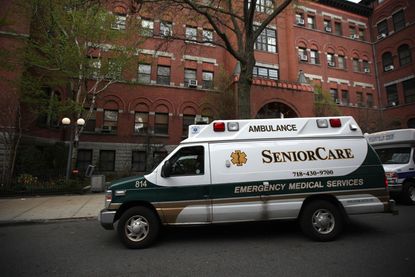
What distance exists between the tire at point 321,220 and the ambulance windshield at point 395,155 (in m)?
6.81

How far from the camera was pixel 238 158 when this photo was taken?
568 centimetres

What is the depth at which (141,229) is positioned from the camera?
541cm

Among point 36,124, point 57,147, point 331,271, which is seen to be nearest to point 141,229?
point 331,271

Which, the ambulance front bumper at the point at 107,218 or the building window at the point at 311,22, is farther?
the building window at the point at 311,22

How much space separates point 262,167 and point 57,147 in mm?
16811

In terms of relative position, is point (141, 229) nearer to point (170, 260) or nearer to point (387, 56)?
point (170, 260)

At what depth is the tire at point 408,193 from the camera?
957 centimetres

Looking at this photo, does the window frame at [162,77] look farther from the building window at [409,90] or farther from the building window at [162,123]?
the building window at [409,90]

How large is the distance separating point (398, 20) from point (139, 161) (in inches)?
1337

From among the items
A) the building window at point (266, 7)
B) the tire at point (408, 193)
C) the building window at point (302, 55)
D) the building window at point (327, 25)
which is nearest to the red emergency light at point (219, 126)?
the tire at point (408, 193)

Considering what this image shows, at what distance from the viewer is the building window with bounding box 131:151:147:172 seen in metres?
20.7

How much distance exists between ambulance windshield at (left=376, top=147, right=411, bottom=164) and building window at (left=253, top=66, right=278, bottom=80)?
1477cm

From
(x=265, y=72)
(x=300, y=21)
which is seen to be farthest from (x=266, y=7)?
(x=300, y=21)

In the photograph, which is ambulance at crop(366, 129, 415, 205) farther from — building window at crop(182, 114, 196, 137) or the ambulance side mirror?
building window at crop(182, 114, 196, 137)
